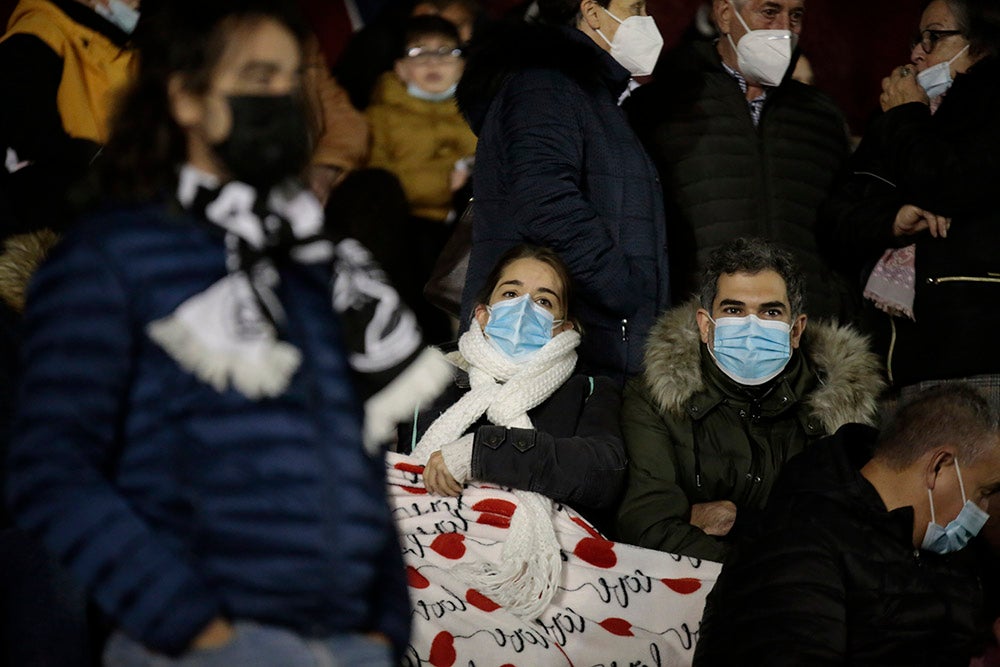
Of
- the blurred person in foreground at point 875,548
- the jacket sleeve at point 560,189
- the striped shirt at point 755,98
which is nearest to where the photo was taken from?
the blurred person in foreground at point 875,548

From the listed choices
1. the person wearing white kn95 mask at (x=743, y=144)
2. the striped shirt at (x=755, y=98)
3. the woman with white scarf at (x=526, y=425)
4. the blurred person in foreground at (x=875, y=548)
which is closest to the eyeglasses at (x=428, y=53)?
the person wearing white kn95 mask at (x=743, y=144)

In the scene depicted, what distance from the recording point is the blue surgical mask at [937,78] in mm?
4762

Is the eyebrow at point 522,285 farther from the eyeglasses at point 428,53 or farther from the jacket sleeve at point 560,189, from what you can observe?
the eyeglasses at point 428,53

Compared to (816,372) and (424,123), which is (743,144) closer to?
(816,372)

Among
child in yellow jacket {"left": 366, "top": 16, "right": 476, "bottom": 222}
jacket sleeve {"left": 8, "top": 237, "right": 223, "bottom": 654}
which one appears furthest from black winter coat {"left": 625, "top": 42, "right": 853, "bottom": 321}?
jacket sleeve {"left": 8, "top": 237, "right": 223, "bottom": 654}

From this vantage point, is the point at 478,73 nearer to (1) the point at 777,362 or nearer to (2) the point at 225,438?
(1) the point at 777,362

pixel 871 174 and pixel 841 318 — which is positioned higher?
pixel 871 174

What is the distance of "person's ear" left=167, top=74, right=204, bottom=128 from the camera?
2.04 meters

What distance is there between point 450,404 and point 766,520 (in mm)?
1331

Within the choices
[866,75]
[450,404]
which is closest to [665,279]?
[450,404]

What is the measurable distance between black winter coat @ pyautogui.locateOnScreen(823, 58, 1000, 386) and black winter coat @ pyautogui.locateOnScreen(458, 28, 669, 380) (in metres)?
0.81

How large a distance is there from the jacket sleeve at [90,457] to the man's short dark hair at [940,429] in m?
2.02

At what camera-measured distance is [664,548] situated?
4066 mm

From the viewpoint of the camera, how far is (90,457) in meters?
1.92
